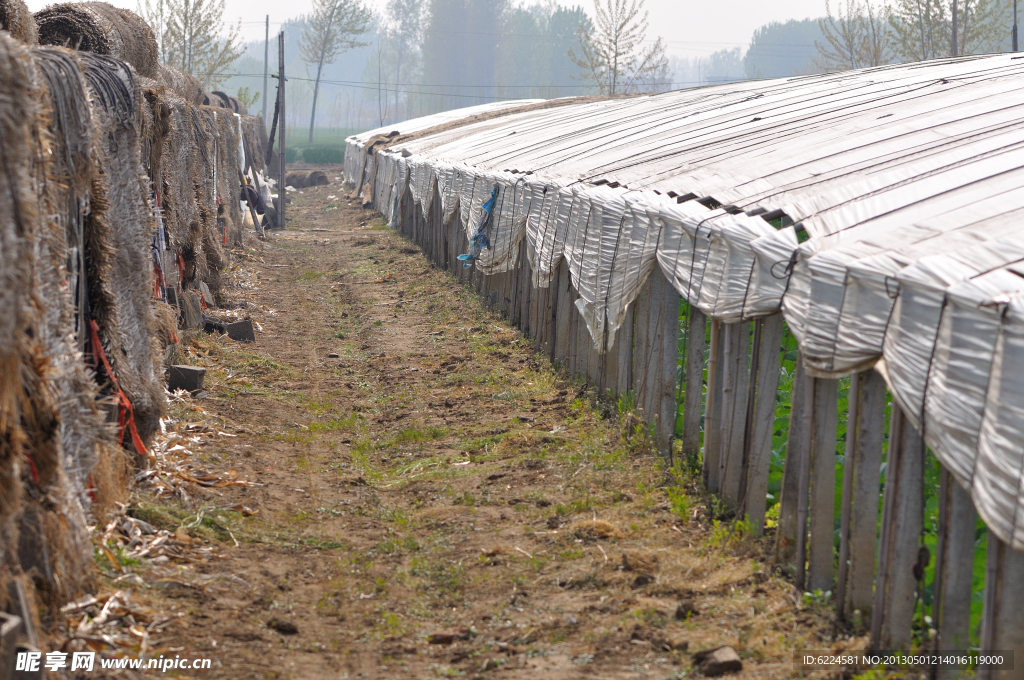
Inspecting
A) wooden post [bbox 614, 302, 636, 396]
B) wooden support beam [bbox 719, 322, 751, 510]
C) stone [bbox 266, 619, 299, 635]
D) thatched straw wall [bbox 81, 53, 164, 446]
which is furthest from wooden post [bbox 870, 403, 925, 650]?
thatched straw wall [bbox 81, 53, 164, 446]

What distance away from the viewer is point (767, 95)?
1238cm

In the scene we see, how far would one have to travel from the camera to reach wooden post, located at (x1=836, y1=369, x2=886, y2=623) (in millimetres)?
4359

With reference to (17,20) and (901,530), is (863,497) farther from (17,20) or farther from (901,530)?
(17,20)

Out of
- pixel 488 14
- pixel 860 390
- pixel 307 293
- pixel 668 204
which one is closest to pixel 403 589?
pixel 860 390

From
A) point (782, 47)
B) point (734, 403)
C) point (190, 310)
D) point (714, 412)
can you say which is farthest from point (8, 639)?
point (782, 47)

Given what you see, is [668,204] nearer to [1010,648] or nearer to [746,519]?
[746,519]

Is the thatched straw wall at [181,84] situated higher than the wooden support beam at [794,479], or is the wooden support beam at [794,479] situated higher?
the thatched straw wall at [181,84]

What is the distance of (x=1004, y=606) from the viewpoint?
347 centimetres

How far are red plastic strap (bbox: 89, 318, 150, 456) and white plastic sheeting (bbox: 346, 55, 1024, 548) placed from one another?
3.85m

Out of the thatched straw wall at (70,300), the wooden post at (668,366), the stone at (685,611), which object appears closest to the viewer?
the thatched straw wall at (70,300)

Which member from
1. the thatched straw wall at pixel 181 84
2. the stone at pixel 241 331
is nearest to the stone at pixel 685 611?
the stone at pixel 241 331

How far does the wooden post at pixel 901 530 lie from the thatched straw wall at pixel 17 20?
19.6 ft

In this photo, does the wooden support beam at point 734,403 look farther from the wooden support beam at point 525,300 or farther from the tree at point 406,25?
the tree at point 406,25

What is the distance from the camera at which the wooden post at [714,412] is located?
613 centimetres
